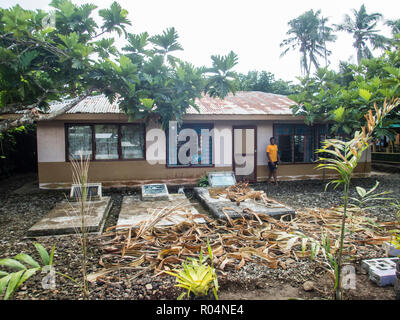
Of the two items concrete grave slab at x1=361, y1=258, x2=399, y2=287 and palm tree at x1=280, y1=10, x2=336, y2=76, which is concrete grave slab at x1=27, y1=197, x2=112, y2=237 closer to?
concrete grave slab at x1=361, y1=258, x2=399, y2=287

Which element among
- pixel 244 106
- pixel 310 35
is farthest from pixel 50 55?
pixel 310 35

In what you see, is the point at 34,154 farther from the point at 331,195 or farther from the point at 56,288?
the point at 331,195

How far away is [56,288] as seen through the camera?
2.97 metres

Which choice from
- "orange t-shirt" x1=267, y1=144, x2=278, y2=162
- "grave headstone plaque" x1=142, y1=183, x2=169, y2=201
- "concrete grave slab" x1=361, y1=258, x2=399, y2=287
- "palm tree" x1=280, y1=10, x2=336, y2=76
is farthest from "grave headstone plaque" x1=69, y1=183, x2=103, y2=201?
"palm tree" x1=280, y1=10, x2=336, y2=76

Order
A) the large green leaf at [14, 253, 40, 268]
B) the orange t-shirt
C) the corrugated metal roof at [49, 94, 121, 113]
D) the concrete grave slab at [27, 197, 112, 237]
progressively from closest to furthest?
1. the large green leaf at [14, 253, 40, 268]
2. the concrete grave slab at [27, 197, 112, 237]
3. the corrugated metal roof at [49, 94, 121, 113]
4. the orange t-shirt

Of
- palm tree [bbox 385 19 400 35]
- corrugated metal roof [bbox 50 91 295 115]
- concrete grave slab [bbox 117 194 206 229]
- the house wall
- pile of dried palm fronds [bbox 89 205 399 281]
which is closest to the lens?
pile of dried palm fronds [bbox 89 205 399 281]

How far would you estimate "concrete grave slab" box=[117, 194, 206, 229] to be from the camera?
199 inches

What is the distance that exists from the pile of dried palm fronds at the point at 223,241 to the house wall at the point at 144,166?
4367 millimetres

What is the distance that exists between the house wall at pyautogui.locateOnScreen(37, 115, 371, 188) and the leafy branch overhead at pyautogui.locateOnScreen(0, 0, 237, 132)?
2.55m

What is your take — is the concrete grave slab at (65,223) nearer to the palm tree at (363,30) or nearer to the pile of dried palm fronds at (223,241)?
the pile of dried palm fronds at (223,241)

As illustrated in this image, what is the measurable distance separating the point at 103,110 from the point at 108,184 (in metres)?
2.49

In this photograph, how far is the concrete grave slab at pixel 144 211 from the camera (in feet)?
16.6

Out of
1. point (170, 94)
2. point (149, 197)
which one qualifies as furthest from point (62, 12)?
point (149, 197)

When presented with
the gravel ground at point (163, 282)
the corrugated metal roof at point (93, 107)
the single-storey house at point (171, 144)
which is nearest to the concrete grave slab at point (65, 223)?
the gravel ground at point (163, 282)
